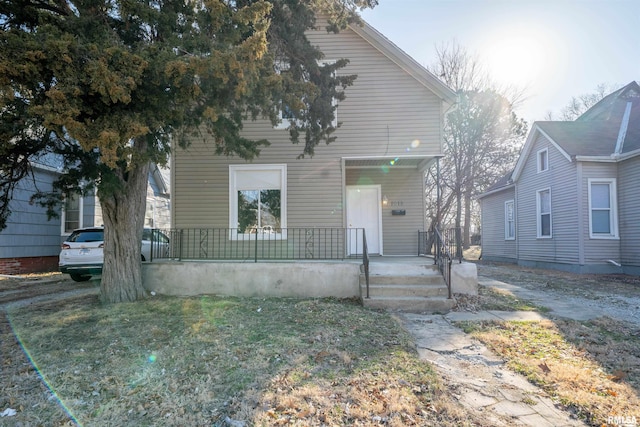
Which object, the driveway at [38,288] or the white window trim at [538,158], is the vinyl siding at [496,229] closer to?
the white window trim at [538,158]

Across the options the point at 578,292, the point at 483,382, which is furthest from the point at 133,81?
the point at 578,292

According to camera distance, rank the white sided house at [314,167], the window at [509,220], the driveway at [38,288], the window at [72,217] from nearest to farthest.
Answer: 1. the driveway at [38,288]
2. the white sided house at [314,167]
3. the window at [72,217]
4. the window at [509,220]

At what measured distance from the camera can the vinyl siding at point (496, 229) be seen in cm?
1645

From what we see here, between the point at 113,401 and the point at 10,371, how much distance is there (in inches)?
59.0

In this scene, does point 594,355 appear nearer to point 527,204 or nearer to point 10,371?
point 10,371

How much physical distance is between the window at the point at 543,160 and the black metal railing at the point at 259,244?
908 cm

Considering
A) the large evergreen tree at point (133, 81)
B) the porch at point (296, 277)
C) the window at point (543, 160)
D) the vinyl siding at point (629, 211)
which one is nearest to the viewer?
the large evergreen tree at point (133, 81)

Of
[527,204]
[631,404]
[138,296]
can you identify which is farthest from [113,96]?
[527,204]

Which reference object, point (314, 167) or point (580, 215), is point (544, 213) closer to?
point (580, 215)

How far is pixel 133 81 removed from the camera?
398 centimetres

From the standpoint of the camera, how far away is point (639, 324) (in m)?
5.30

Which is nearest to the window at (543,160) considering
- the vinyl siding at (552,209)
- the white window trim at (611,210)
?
the vinyl siding at (552,209)

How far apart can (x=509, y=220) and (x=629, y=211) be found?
576cm

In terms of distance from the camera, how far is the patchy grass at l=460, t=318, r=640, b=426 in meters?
2.94
